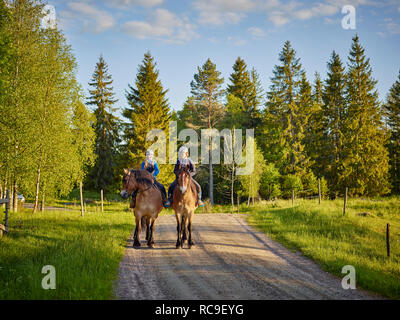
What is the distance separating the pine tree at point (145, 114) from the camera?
27.8 m

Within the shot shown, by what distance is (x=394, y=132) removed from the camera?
39.6 meters

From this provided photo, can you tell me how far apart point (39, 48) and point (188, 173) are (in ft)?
51.4

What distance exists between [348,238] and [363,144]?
2593 cm

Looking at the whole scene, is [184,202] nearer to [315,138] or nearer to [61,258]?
[61,258]

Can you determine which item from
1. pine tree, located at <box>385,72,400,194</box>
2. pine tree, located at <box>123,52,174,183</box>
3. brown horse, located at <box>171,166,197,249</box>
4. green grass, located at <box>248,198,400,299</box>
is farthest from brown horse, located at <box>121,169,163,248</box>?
pine tree, located at <box>385,72,400,194</box>

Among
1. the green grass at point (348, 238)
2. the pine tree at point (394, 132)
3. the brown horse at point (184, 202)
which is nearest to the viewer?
the green grass at point (348, 238)

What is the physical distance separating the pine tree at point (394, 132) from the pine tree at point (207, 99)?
25012mm

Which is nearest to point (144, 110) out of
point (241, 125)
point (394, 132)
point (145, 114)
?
point (145, 114)

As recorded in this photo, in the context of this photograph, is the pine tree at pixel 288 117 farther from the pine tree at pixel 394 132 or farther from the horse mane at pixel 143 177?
the horse mane at pixel 143 177

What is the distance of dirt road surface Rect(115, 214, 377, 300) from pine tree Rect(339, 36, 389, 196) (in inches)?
1075

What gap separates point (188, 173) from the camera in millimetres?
8898

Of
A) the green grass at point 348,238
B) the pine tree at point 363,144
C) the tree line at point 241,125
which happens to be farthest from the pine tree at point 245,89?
the green grass at point 348,238

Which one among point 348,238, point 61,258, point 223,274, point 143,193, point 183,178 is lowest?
point 348,238
